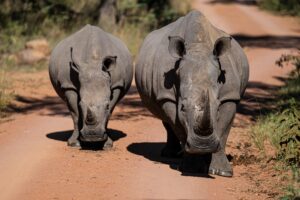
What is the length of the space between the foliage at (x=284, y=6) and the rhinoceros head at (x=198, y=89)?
1044 inches

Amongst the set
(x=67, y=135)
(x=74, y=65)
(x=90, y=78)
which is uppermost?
(x=74, y=65)

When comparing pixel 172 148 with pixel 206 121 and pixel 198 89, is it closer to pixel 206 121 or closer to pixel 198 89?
pixel 198 89

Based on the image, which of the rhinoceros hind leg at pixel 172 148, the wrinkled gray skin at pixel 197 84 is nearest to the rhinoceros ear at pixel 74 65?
the wrinkled gray skin at pixel 197 84

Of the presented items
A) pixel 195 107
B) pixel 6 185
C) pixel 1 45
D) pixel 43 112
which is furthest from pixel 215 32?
pixel 1 45

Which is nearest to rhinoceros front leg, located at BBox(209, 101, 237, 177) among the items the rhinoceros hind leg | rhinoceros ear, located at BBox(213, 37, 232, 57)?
rhinoceros ear, located at BBox(213, 37, 232, 57)

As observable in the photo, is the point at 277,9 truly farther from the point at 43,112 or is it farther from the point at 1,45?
the point at 43,112

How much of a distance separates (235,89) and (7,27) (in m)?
15.0

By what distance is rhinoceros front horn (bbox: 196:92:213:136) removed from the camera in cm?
875

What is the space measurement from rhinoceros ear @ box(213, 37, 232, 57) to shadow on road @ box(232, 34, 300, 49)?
17191 millimetres

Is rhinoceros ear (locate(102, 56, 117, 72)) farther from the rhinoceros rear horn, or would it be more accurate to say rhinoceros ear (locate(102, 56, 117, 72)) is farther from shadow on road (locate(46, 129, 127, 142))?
the rhinoceros rear horn

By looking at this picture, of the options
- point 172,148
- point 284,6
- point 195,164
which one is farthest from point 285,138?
point 284,6

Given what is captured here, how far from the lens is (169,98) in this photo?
9.81 meters

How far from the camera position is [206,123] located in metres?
8.81

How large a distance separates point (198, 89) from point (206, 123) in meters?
0.61
